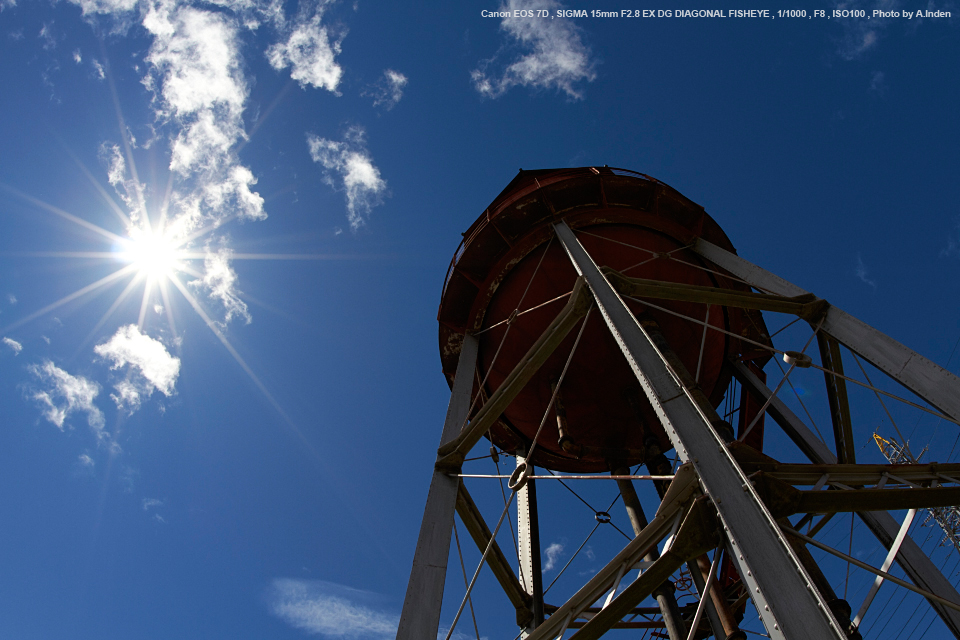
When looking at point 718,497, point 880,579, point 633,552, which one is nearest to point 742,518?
point 718,497

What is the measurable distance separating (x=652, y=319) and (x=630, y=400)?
1.35m

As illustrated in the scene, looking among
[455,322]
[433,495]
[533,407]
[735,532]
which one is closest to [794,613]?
[735,532]

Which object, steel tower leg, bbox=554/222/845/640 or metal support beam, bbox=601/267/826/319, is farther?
metal support beam, bbox=601/267/826/319

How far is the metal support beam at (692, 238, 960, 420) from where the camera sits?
16.3ft

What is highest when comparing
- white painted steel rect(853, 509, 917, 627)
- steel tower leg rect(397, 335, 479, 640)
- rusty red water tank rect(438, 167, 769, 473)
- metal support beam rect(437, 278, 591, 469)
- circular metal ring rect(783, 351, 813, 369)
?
rusty red water tank rect(438, 167, 769, 473)

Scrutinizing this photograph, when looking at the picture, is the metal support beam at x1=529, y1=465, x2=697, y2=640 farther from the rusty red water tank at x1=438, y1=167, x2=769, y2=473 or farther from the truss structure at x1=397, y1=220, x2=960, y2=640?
the rusty red water tank at x1=438, y1=167, x2=769, y2=473

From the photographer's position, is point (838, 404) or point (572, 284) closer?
point (838, 404)

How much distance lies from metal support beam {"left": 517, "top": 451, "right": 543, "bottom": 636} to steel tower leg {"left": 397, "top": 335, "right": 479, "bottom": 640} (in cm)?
150

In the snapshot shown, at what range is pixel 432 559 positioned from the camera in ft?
17.1

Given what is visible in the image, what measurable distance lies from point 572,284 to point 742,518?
5571 millimetres

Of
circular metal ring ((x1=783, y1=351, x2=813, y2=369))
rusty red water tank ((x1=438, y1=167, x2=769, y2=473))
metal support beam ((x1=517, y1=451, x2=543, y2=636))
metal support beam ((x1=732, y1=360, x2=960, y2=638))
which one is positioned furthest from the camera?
rusty red water tank ((x1=438, y1=167, x2=769, y2=473))

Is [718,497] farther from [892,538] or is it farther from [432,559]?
[892,538]

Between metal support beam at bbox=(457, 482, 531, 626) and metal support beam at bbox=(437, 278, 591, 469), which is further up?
metal support beam at bbox=(437, 278, 591, 469)

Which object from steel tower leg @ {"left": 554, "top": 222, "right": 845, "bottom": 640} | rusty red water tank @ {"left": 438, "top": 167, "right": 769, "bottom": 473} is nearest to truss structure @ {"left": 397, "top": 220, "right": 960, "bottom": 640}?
steel tower leg @ {"left": 554, "top": 222, "right": 845, "bottom": 640}
